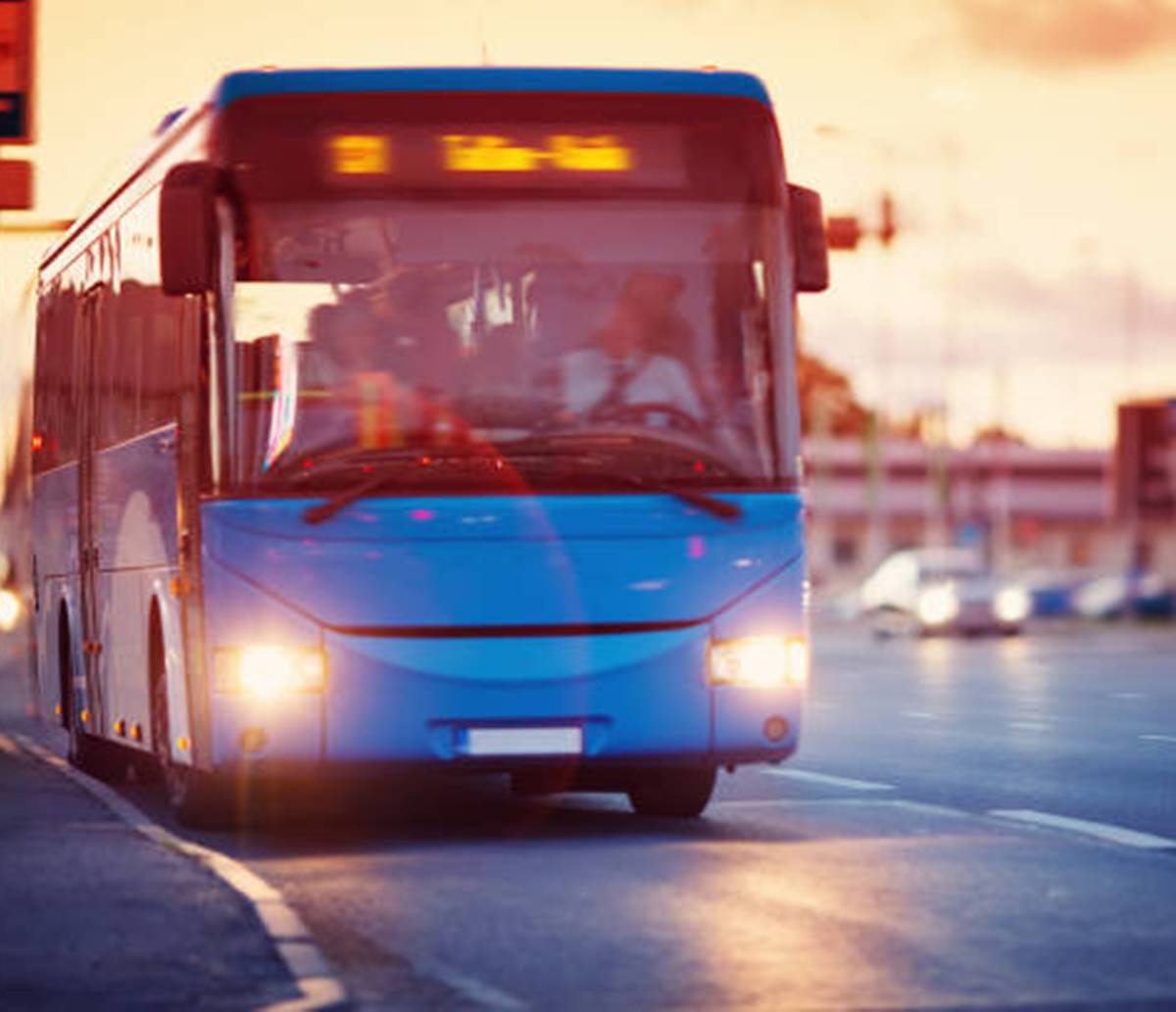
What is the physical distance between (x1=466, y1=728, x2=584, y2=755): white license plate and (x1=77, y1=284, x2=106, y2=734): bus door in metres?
4.72

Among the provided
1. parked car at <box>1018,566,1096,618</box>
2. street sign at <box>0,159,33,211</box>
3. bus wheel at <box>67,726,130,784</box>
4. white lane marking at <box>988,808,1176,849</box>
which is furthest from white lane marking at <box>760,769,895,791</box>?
parked car at <box>1018,566,1096,618</box>

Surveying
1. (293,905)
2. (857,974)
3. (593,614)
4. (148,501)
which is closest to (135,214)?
(148,501)

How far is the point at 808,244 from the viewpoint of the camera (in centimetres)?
1480

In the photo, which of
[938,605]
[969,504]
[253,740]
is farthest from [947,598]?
[969,504]

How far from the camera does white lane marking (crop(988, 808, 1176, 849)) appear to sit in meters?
14.6

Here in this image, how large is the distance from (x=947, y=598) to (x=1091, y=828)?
4986 centimetres

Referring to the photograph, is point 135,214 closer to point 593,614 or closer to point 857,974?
point 593,614

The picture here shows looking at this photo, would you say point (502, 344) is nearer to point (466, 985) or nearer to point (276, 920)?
point (276, 920)

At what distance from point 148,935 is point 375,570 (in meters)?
3.18

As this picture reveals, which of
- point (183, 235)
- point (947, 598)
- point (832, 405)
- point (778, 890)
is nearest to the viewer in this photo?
point (778, 890)

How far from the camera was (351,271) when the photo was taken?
14367mm

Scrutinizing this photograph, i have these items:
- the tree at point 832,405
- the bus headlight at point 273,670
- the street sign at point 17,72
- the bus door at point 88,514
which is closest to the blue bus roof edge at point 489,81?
the bus headlight at point 273,670

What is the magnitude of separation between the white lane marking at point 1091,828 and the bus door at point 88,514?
5184 millimetres

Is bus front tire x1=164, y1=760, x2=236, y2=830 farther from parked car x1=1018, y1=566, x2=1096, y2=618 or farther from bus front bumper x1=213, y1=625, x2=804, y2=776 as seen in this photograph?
parked car x1=1018, y1=566, x2=1096, y2=618
